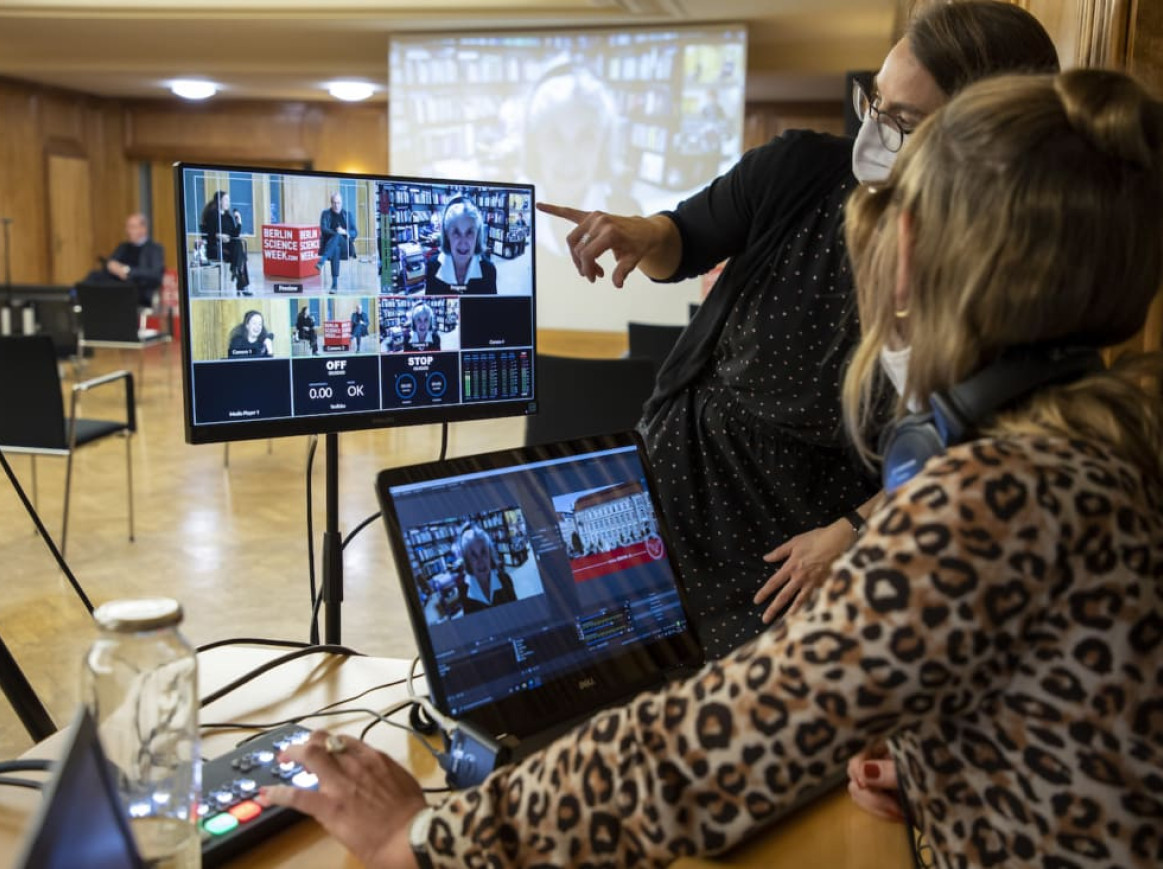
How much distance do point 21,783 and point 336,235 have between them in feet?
2.31

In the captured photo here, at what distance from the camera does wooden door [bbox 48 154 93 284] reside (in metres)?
12.2

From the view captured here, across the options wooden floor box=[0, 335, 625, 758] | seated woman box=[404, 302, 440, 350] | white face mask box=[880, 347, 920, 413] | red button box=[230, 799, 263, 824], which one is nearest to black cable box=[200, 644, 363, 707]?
red button box=[230, 799, 263, 824]

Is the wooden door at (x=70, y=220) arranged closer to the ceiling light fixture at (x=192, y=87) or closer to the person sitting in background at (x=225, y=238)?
the ceiling light fixture at (x=192, y=87)

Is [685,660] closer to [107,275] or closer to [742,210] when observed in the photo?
[742,210]

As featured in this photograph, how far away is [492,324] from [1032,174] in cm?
92

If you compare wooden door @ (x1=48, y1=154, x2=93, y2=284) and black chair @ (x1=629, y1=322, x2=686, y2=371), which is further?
wooden door @ (x1=48, y1=154, x2=93, y2=284)

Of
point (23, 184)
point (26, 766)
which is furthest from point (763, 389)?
point (23, 184)

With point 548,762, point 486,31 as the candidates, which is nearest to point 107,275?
point 486,31

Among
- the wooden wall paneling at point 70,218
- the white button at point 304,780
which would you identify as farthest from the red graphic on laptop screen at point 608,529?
the wooden wall paneling at point 70,218

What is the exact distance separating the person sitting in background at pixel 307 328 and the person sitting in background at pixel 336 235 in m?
0.04

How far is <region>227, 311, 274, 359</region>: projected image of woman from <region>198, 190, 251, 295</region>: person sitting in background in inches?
1.5

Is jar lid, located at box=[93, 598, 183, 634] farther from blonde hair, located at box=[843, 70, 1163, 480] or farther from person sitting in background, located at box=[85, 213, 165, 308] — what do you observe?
person sitting in background, located at box=[85, 213, 165, 308]

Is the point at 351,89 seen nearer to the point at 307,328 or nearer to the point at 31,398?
the point at 31,398

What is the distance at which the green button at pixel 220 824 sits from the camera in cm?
103
